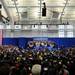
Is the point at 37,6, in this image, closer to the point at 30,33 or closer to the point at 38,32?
the point at 38,32

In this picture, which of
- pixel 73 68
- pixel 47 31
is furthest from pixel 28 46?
pixel 73 68

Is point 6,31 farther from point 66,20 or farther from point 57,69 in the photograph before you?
point 57,69

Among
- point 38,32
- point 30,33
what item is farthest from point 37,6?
point 30,33

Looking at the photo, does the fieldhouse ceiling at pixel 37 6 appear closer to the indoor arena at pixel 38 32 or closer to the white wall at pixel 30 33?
the indoor arena at pixel 38 32

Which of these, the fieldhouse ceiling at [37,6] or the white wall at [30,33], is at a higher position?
the fieldhouse ceiling at [37,6]

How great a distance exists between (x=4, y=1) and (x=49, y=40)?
1003 centimetres

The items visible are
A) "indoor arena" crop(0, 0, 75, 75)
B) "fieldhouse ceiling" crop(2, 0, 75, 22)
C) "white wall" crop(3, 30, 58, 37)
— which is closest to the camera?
"indoor arena" crop(0, 0, 75, 75)

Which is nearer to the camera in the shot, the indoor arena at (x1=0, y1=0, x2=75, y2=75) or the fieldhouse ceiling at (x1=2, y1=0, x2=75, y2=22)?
the indoor arena at (x1=0, y1=0, x2=75, y2=75)

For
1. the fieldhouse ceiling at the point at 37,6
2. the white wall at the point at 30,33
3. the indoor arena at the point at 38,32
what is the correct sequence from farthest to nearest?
1. the white wall at the point at 30,33
2. the fieldhouse ceiling at the point at 37,6
3. the indoor arena at the point at 38,32

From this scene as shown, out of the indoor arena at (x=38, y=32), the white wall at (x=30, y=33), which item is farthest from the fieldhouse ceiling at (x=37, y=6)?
the white wall at (x=30, y=33)

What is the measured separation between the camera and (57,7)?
24.0 metres

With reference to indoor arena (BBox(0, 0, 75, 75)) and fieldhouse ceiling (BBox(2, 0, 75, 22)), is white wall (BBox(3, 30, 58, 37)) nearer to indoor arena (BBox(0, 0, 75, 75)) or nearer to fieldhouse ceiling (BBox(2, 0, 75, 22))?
indoor arena (BBox(0, 0, 75, 75))

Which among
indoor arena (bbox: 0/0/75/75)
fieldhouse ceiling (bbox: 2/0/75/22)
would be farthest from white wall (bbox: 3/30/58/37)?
fieldhouse ceiling (bbox: 2/0/75/22)

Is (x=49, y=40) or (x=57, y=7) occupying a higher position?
(x=57, y=7)
